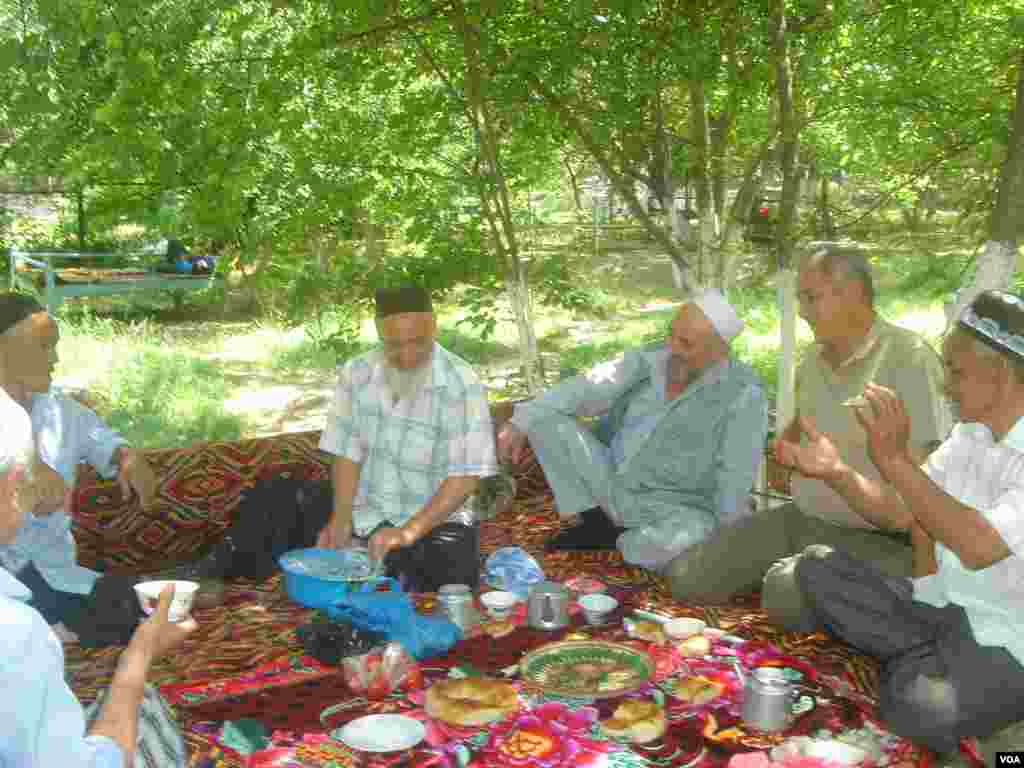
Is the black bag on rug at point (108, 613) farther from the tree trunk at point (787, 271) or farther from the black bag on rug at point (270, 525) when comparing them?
the tree trunk at point (787, 271)

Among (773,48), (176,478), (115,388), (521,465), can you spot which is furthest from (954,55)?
(115,388)

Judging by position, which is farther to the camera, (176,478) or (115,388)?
(115,388)

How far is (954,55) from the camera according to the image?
466 centimetres

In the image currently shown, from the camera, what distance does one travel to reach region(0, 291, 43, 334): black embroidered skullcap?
329 centimetres

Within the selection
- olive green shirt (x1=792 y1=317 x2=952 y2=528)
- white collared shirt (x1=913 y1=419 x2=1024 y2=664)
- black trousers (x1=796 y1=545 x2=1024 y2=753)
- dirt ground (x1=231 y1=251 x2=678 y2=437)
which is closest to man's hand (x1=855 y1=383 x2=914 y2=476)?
white collared shirt (x1=913 y1=419 x2=1024 y2=664)

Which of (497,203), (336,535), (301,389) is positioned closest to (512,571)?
(336,535)

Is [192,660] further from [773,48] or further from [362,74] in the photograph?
[773,48]

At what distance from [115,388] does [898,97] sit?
5.95 metres

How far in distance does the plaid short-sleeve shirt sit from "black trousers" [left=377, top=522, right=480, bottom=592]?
0.15 meters

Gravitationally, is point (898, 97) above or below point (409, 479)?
above

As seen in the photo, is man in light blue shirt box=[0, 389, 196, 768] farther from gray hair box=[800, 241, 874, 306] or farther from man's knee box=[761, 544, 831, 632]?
gray hair box=[800, 241, 874, 306]

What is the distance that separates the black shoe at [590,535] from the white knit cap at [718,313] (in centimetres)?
95

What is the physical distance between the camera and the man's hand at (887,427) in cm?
263

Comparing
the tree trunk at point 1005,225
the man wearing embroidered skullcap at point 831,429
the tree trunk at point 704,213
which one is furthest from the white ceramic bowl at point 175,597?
the tree trunk at point 704,213
